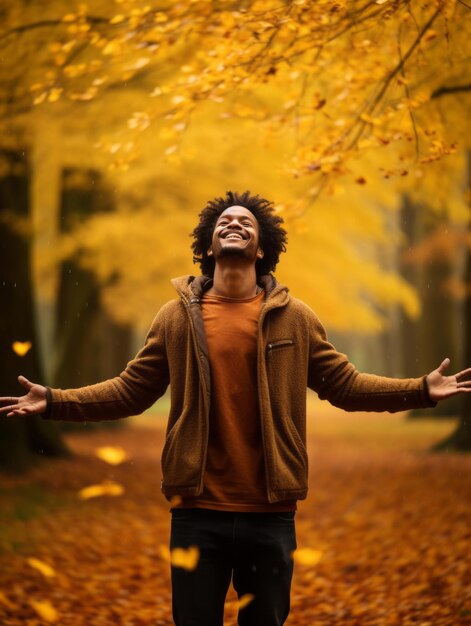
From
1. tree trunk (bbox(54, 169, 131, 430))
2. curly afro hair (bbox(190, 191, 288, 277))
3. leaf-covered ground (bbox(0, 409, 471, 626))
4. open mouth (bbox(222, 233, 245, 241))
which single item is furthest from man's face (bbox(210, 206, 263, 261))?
tree trunk (bbox(54, 169, 131, 430))

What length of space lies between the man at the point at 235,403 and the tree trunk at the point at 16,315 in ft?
20.3

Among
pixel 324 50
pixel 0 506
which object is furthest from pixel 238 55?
pixel 0 506

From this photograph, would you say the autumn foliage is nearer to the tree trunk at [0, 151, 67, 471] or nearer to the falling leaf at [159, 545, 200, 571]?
the tree trunk at [0, 151, 67, 471]

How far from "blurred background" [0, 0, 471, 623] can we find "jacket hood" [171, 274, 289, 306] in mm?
1995

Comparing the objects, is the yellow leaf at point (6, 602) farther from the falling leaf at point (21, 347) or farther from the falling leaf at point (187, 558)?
the falling leaf at point (21, 347)

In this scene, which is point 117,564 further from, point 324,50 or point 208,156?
point 208,156

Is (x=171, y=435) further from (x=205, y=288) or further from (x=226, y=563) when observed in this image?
(x=205, y=288)

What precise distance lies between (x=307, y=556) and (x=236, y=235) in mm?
4944

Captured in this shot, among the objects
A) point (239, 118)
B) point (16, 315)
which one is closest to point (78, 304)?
point (16, 315)

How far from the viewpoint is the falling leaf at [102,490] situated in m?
9.95

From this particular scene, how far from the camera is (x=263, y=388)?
342 centimetres

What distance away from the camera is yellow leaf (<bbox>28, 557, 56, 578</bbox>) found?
6730 millimetres

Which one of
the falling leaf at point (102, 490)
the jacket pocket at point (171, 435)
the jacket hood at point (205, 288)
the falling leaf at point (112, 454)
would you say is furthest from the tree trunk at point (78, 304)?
the jacket pocket at point (171, 435)

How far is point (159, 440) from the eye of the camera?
17.5 m
